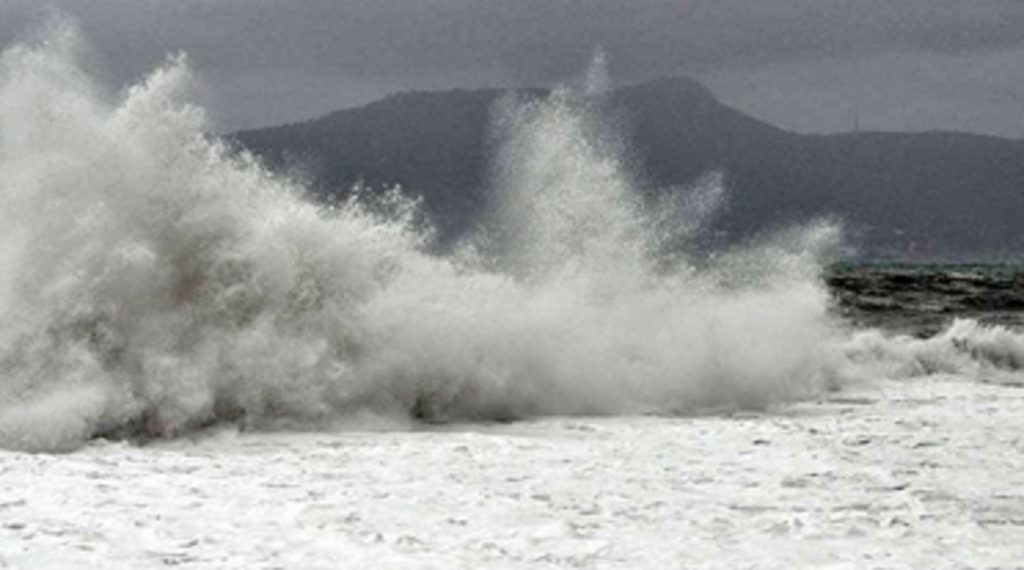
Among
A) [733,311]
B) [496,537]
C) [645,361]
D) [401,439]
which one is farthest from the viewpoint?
[733,311]

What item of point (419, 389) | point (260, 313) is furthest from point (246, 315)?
point (419, 389)

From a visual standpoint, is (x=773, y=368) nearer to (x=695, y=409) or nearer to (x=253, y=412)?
(x=695, y=409)

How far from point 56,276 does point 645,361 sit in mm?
6033

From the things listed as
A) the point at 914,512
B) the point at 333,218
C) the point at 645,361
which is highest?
the point at 333,218

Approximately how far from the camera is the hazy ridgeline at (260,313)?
10523 mm

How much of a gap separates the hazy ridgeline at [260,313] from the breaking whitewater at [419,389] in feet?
0.09

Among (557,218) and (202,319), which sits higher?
(557,218)

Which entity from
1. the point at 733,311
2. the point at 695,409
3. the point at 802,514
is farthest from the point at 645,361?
the point at 802,514

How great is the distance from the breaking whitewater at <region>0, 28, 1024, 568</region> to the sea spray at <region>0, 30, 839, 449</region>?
0.03 meters

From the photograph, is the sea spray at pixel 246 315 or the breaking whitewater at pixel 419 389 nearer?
the breaking whitewater at pixel 419 389

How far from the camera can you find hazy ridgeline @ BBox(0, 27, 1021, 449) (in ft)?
34.5

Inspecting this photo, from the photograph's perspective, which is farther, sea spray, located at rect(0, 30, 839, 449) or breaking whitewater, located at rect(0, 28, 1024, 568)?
sea spray, located at rect(0, 30, 839, 449)

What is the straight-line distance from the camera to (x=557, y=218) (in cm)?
1653

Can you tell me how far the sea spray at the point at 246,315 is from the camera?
34.4 feet
